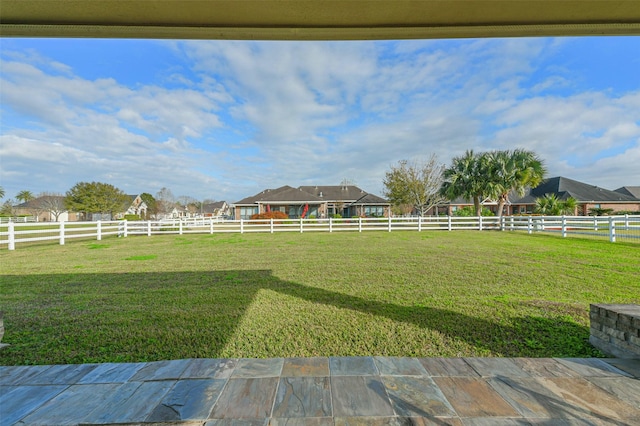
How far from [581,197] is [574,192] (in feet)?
2.52

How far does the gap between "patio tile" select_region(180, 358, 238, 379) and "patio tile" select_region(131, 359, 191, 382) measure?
5 centimetres

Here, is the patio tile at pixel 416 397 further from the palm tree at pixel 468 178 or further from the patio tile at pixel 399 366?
the palm tree at pixel 468 178

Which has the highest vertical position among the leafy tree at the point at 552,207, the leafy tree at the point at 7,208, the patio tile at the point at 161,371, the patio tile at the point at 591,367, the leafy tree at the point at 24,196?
the leafy tree at the point at 24,196

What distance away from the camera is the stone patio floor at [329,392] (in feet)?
5.01

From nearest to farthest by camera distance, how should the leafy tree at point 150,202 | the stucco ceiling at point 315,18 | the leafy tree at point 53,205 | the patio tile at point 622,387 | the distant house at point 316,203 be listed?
the patio tile at point 622,387 < the stucco ceiling at point 315,18 < the distant house at point 316,203 < the leafy tree at point 53,205 < the leafy tree at point 150,202

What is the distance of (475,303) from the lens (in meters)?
3.55

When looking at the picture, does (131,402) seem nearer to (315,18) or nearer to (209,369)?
(209,369)

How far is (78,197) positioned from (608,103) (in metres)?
51.6

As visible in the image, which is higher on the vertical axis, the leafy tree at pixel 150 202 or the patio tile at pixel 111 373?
the leafy tree at pixel 150 202

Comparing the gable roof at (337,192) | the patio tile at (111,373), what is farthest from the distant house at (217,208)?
the patio tile at (111,373)

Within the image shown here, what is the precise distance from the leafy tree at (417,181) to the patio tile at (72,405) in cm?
2496

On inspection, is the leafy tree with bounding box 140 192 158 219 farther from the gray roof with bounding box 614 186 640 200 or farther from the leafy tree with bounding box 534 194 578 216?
the gray roof with bounding box 614 186 640 200

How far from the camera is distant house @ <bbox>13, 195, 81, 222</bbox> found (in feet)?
135

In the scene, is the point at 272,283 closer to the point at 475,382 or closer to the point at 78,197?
the point at 475,382
